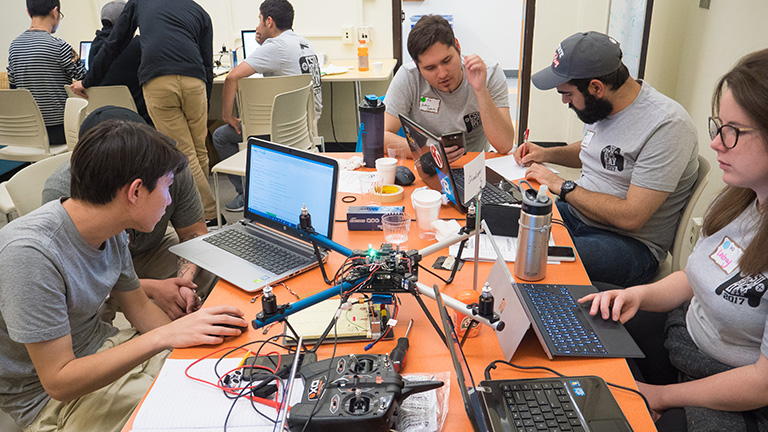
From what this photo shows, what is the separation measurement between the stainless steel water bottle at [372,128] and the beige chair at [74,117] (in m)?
1.74

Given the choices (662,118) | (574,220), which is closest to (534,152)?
(574,220)

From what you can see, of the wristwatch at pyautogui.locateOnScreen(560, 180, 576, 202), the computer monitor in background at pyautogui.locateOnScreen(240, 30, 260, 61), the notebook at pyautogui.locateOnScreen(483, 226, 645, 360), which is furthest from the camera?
the computer monitor in background at pyautogui.locateOnScreen(240, 30, 260, 61)

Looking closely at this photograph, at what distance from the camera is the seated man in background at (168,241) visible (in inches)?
66.1

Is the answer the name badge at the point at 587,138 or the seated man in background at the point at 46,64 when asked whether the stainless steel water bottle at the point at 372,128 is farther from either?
the seated man in background at the point at 46,64

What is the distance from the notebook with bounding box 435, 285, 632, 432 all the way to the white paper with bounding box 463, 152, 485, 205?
694 mm

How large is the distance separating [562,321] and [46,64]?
13.4ft

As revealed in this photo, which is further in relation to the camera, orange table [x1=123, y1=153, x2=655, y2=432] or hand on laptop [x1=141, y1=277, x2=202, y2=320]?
hand on laptop [x1=141, y1=277, x2=202, y2=320]

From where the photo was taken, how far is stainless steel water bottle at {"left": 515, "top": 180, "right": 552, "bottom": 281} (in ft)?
4.32

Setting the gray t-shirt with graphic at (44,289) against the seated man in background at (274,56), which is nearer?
the gray t-shirt with graphic at (44,289)

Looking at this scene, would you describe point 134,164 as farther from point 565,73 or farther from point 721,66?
point 721,66

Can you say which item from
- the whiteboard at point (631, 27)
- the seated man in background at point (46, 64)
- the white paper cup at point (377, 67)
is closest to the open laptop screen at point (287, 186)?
the whiteboard at point (631, 27)

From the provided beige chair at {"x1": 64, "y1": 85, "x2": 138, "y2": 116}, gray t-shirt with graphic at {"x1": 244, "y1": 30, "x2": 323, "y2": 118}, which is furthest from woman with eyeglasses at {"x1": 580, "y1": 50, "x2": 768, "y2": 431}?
beige chair at {"x1": 64, "y1": 85, "x2": 138, "y2": 116}

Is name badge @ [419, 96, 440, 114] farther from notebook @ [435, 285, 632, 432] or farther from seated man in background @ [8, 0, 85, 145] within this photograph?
seated man in background @ [8, 0, 85, 145]

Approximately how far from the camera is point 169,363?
1171mm
